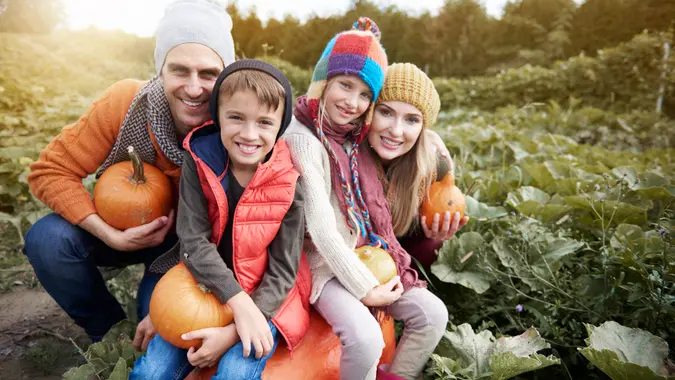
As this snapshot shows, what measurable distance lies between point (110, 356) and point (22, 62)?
6.12m

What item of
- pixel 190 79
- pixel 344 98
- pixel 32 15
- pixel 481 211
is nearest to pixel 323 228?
pixel 344 98

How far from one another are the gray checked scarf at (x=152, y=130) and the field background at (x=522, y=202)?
1.67 feet

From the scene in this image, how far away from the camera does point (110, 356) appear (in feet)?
6.57

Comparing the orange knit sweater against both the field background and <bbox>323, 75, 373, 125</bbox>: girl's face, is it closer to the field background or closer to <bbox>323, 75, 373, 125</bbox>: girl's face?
the field background

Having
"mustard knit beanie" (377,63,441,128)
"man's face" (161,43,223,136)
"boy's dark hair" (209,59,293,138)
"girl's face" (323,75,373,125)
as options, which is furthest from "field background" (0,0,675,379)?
"boy's dark hair" (209,59,293,138)

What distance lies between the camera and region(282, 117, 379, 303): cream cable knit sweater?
196cm

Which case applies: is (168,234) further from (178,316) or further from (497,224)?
(497,224)

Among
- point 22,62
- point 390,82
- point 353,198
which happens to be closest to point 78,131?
point 353,198

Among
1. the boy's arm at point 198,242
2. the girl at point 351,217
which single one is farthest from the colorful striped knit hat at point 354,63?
the boy's arm at point 198,242

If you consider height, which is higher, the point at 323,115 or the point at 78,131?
the point at 323,115

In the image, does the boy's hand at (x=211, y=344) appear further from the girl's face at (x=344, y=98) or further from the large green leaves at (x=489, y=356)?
the girl's face at (x=344, y=98)

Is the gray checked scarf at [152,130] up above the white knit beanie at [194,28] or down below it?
below

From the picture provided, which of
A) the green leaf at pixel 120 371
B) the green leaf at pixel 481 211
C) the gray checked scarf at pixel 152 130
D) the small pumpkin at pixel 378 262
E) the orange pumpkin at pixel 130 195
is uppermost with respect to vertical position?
the gray checked scarf at pixel 152 130

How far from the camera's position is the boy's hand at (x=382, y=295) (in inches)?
77.9
